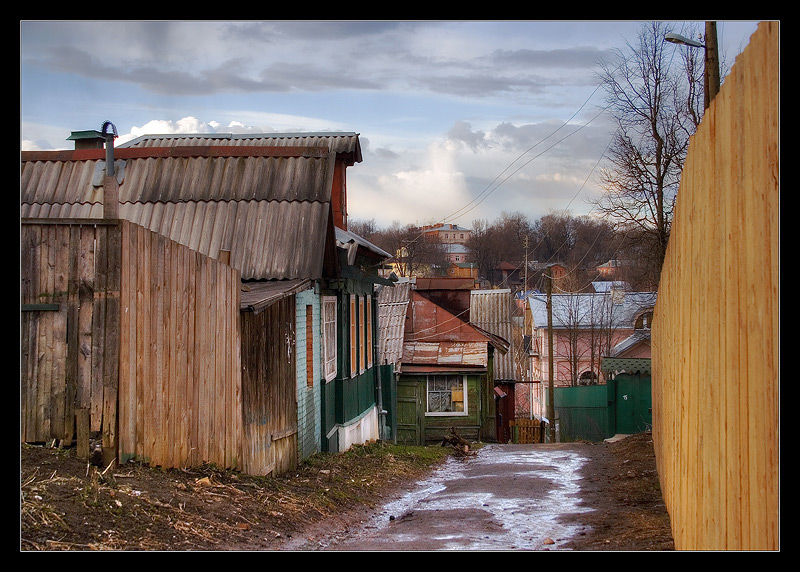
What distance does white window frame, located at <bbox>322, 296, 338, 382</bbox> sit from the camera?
46.0 ft

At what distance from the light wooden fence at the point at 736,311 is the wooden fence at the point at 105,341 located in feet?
17.0

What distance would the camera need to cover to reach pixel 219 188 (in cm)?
1252

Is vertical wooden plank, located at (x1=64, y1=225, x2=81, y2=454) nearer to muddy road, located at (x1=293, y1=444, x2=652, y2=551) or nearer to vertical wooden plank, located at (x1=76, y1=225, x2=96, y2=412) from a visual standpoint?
vertical wooden plank, located at (x1=76, y1=225, x2=96, y2=412)

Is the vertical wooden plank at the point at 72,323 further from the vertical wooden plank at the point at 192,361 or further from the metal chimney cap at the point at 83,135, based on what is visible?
the metal chimney cap at the point at 83,135

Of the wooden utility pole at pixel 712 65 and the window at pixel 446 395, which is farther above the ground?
the wooden utility pole at pixel 712 65

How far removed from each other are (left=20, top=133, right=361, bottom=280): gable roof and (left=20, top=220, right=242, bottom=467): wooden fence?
3.43 m

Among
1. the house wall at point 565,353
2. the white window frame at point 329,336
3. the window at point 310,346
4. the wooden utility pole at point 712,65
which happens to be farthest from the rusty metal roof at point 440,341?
the house wall at point 565,353

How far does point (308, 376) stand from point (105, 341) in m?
5.59

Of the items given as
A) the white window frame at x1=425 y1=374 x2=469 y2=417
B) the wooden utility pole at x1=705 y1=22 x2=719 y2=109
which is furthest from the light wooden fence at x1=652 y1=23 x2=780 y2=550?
the white window frame at x1=425 y1=374 x2=469 y2=417

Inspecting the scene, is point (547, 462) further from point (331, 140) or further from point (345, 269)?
point (331, 140)

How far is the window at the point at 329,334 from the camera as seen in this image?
14023mm

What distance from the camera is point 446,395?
25609 millimetres

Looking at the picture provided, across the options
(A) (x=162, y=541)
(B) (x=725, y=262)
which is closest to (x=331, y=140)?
(A) (x=162, y=541)

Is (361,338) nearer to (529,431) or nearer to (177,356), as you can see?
(177,356)
